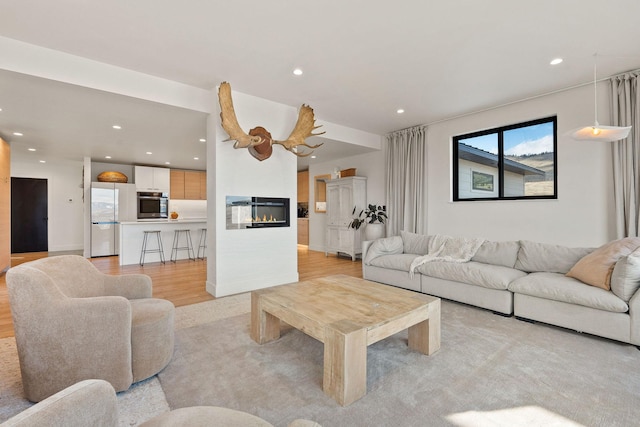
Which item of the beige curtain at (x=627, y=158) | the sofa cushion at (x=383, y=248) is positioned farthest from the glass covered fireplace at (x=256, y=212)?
the beige curtain at (x=627, y=158)

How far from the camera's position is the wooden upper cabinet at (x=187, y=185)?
8438 mm

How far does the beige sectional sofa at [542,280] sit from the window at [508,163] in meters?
1.33

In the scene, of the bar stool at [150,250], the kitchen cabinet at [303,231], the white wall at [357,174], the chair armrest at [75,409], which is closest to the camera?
the chair armrest at [75,409]

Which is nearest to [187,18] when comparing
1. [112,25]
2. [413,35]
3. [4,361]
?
[112,25]

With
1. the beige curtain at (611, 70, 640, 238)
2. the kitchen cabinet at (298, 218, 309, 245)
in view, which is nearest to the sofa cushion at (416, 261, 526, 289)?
the beige curtain at (611, 70, 640, 238)

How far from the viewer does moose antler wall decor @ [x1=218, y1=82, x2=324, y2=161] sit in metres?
3.53

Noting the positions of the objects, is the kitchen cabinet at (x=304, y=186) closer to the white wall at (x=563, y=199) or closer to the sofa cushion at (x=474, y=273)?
the white wall at (x=563, y=199)

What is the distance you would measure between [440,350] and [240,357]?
62.0 inches

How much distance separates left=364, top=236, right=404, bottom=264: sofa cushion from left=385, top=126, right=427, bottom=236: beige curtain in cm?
113

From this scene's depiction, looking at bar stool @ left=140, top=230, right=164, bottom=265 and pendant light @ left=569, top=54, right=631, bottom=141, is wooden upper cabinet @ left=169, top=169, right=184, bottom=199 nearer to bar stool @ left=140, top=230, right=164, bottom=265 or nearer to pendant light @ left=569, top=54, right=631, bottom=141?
bar stool @ left=140, top=230, right=164, bottom=265

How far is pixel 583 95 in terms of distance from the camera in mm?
3793

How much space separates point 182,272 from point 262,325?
3446 millimetres

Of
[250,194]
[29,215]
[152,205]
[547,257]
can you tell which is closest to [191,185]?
[152,205]

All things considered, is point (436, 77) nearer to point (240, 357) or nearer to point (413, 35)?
point (413, 35)
